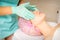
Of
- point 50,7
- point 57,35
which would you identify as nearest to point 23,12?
point 57,35

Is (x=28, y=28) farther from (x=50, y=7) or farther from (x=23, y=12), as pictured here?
(x=50, y=7)

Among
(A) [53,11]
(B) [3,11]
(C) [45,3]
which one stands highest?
(B) [3,11]

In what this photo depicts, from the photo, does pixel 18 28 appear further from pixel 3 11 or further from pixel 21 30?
pixel 3 11

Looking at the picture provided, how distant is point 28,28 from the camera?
964 millimetres

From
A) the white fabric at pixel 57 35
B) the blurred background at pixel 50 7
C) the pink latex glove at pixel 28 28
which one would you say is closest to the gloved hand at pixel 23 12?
the pink latex glove at pixel 28 28

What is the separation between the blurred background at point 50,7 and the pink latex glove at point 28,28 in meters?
0.98

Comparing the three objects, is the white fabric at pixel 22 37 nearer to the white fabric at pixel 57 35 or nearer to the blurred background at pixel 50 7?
the white fabric at pixel 57 35

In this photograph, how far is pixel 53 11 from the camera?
199 centimetres

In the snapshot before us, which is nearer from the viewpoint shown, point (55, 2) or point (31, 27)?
point (31, 27)

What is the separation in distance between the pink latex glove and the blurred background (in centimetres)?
98

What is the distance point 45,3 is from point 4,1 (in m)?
1.03

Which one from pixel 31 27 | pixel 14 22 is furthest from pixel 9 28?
pixel 31 27

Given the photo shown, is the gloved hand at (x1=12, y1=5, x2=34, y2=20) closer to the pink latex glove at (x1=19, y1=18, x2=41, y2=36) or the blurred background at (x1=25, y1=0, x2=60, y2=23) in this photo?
the pink latex glove at (x1=19, y1=18, x2=41, y2=36)

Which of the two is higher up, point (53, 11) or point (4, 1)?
point (4, 1)
